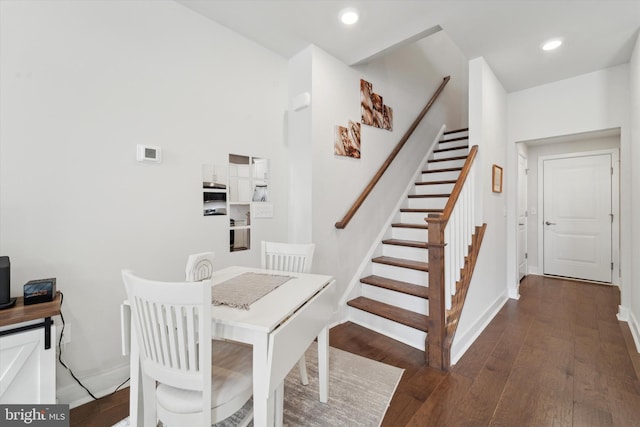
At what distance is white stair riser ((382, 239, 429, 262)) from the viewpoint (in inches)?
117

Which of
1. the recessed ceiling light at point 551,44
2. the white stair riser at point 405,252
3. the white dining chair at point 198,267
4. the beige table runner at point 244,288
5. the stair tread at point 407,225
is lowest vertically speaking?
the white stair riser at point 405,252

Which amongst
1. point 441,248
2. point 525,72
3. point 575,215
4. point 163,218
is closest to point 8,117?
point 163,218

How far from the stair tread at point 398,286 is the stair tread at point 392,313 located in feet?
0.58

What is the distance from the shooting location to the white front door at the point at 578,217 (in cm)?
418

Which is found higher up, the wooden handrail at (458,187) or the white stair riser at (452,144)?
the white stair riser at (452,144)

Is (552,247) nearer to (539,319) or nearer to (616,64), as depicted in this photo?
(539,319)

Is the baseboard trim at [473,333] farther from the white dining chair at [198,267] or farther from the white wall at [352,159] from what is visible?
the white dining chair at [198,267]

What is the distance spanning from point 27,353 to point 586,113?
16.6 ft

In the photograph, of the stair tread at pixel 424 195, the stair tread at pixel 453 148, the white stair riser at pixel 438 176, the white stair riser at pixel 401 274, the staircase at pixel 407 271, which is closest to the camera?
the staircase at pixel 407 271

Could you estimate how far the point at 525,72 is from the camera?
3.14 m

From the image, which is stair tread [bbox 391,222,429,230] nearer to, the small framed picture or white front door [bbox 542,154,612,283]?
the small framed picture

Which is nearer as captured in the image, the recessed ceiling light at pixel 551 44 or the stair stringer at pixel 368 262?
the recessed ceiling light at pixel 551 44

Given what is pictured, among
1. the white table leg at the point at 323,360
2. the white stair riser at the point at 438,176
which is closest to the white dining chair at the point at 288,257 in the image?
the white table leg at the point at 323,360

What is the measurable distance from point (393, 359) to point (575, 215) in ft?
14.0
